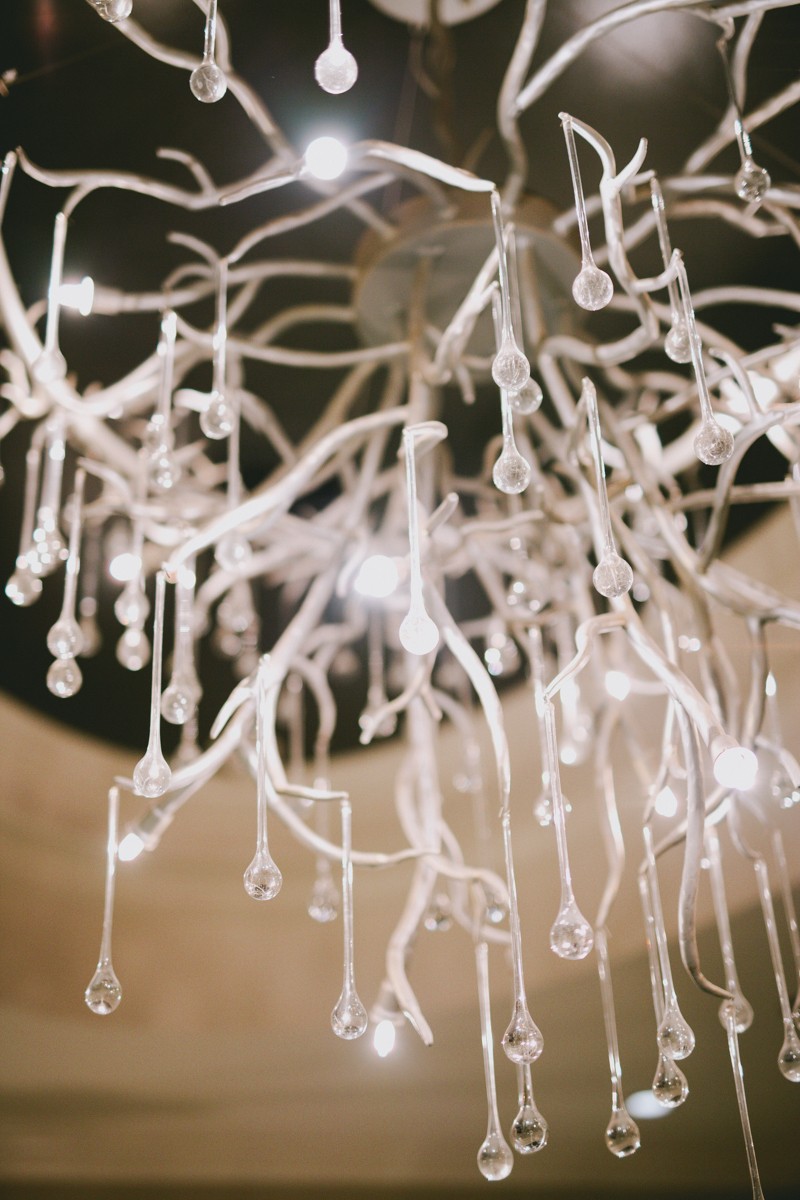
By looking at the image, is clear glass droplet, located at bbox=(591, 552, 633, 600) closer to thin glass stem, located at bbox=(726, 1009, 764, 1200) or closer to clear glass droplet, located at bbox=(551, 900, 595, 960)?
clear glass droplet, located at bbox=(551, 900, 595, 960)

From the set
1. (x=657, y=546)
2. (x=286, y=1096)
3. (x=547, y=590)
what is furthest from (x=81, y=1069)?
(x=657, y=546)

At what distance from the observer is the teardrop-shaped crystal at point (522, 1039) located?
68 centimetres

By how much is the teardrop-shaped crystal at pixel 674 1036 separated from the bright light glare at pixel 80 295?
2.00 ft

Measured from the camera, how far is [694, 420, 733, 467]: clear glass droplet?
70 centimetres

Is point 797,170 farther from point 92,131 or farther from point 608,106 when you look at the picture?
point 92,131

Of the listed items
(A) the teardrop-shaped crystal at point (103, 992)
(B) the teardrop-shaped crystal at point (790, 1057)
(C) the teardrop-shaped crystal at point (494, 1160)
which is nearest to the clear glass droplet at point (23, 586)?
(A) the teardrop-shaped crystal at point (103, 992)

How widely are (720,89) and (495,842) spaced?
131 centimetres

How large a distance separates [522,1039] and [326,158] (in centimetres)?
55

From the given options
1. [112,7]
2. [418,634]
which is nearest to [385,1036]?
[418,634]

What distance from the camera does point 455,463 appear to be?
6.15ft

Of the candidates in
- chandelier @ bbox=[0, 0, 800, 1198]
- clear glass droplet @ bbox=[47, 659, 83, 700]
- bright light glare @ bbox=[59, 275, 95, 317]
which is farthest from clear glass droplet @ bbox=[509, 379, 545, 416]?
clear glass droplet @ bbox=[47, 659, 83, 700]

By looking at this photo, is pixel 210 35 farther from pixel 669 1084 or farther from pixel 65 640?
pixel 669 1084

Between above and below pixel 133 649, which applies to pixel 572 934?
below

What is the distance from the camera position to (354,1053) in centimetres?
202
